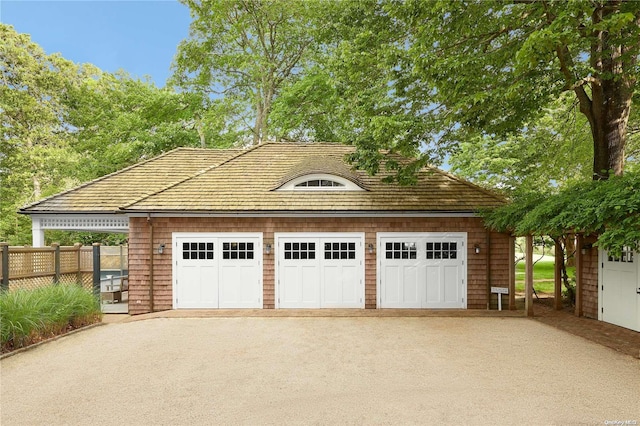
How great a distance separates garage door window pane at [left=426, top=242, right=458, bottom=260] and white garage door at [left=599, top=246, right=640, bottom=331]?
3.21 m

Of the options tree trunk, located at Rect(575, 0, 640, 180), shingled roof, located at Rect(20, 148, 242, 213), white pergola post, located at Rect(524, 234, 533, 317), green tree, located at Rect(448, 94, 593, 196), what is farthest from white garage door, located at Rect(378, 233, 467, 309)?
shingled roof, located at Rect(20, 148, 242, 213)

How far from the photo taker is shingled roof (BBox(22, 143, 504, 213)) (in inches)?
359

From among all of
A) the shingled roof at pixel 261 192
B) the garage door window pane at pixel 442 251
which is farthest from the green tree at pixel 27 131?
the garage door window pane at pixel 442 251

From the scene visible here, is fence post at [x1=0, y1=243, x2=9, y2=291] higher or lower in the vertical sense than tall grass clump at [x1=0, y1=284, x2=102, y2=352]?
higher

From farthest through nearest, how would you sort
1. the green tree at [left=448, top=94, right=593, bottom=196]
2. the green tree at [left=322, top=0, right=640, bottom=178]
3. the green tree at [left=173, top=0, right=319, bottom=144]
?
the green tree at [left=173, top=0, right=319, bottom=144]
the green tree at [left=448, top=94, right=593, bottom=196]
the green tree at [left=322, top=0, right=640, bottom=178]

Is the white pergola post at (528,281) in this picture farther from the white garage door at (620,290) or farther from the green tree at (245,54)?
the green tree at (245,54)

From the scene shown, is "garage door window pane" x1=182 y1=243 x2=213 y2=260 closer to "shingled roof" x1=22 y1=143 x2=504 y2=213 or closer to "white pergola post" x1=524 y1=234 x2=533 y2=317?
"shingled roof" x1=22 y1=143 x2=504 y2=213

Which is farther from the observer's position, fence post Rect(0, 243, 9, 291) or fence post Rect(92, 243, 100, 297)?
fence post Rect(92, 243, 100, 297)

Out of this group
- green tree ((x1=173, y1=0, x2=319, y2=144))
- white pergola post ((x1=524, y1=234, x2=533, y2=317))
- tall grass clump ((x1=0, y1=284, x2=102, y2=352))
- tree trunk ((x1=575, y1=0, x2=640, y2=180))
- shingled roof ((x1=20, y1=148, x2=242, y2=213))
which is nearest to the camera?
tall grass clump ((x1=0, y1=284, x2=102, y2=352))

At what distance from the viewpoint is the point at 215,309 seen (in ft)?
30.0

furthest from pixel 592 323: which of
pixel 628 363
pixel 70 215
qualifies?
pixel 70 215

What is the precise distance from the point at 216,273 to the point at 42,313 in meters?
3.67

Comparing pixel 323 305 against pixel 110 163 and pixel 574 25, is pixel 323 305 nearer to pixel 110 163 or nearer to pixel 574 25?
pixel 574 25

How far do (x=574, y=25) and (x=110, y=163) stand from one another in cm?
1959
